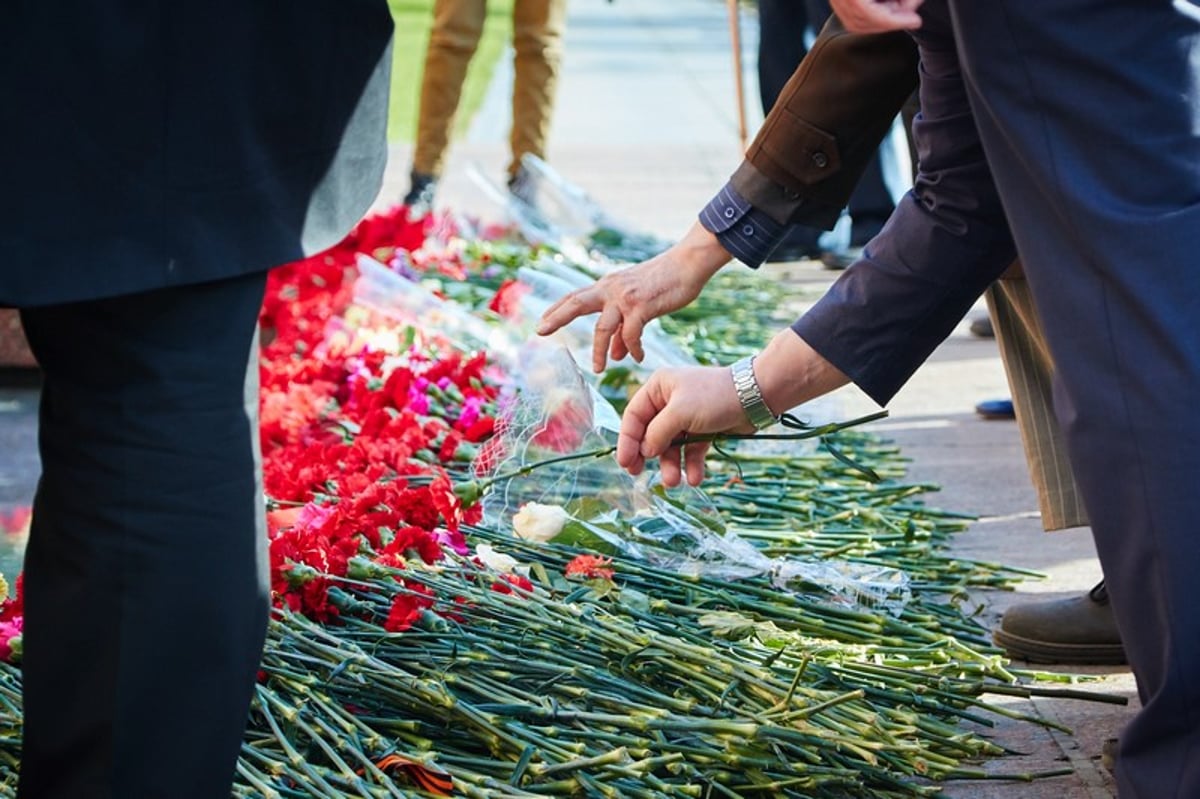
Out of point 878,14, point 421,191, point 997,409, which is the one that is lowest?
point 421,191

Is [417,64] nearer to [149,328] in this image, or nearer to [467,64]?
[467,64]

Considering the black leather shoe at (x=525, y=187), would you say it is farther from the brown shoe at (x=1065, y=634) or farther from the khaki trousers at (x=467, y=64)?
the brown shoe at (x=1065, y=634)

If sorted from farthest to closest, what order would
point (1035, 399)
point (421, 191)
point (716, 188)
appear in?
point (716, 188)
point (421, 191)
point (1035, 399)

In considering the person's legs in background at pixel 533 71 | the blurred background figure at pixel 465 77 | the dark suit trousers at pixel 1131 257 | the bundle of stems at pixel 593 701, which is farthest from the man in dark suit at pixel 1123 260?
the person's legs in background at pixel 533 71

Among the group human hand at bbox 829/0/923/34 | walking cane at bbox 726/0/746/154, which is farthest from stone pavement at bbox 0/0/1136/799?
human hand at bbox 829/0/923/34

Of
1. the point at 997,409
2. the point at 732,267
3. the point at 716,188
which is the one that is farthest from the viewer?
the point at 716,188

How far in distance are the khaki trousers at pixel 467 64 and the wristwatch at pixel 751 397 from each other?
3928 millimetres

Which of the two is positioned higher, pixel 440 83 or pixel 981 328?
pixel 440 83

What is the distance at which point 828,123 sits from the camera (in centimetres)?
217

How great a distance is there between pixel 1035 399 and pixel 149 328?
1485 mm

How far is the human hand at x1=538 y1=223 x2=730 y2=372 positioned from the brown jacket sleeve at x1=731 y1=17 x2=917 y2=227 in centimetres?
9

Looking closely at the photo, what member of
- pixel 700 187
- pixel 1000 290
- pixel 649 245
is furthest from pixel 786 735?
pixel 700 187

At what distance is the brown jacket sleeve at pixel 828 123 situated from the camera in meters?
2.14

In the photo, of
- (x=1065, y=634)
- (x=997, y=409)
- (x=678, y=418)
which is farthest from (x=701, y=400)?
(x=997, y=409)
